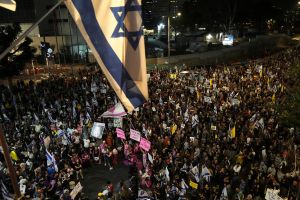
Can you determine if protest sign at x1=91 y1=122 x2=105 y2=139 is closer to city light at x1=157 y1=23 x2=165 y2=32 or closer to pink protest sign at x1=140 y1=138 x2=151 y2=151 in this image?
pink protest sign at x1=140 y1=138 x2=151 y2=151

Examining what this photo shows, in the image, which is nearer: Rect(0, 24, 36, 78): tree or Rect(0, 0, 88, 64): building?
Rect(0, 24, 36, 78): tree

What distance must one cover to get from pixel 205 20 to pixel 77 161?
50953 mm

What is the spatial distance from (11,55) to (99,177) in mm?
19234

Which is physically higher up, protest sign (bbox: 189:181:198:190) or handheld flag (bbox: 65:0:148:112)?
handheld flag (bbox: 65:0:148:112)

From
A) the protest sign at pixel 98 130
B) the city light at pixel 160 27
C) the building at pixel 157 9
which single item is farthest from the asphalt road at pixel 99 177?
the building at pixel 157 9

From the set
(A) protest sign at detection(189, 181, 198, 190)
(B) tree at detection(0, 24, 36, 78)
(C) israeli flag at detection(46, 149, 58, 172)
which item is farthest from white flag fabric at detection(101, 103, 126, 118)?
(B) tree at detection(0, 24, 36, 78)

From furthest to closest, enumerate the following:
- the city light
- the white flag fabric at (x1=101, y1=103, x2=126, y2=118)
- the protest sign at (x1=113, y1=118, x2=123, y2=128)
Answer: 1. the city light
2. the protest sign at (x1=113, y1=118, x2=123, y2=128)
3. the white flag fabric at (x1=101, y1=103, x2=126, y2=118)

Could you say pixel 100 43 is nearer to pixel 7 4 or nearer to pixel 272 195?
pixel 7 4

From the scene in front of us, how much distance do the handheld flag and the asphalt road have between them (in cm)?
971

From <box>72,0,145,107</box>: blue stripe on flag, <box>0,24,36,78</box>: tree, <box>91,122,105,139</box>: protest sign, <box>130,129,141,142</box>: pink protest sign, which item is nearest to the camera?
<box>72,0,145,107</box>: blue stripe on flag

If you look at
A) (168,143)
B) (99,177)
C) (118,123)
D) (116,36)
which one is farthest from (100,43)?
(118,123)

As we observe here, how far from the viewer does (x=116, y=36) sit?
217 inches

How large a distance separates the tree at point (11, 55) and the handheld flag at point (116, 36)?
87.6ft

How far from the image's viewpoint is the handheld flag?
213 inches
